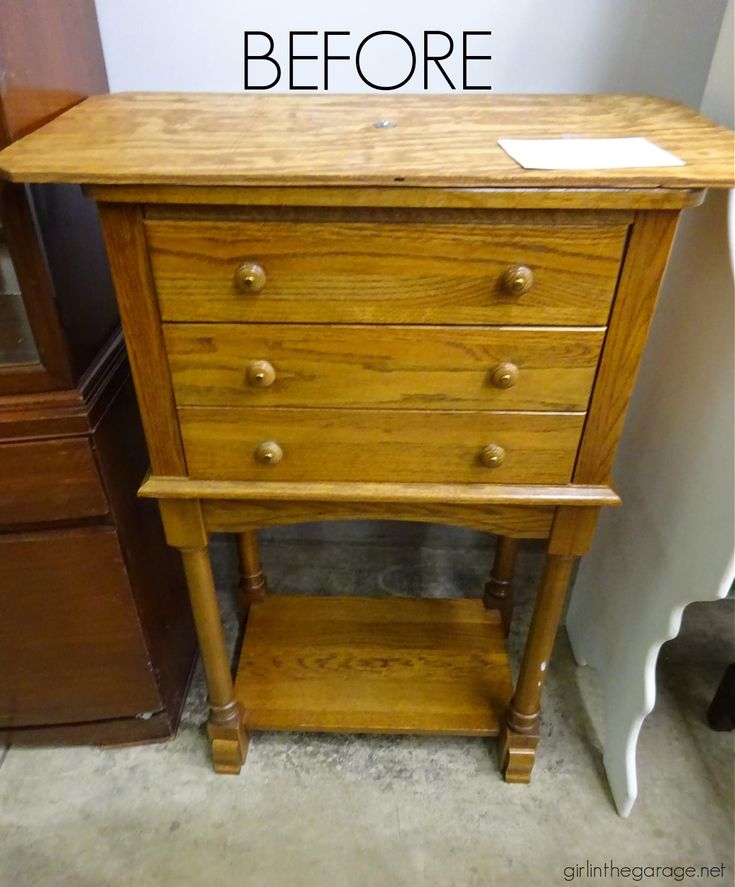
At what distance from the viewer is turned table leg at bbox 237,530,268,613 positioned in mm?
1455

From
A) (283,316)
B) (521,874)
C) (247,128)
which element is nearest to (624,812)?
(521,874)

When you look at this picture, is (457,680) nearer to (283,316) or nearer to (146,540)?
(146,540)

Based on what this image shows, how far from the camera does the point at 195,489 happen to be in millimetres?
918

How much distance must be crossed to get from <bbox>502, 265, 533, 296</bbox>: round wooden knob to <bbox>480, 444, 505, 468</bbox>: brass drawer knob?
0.20 m

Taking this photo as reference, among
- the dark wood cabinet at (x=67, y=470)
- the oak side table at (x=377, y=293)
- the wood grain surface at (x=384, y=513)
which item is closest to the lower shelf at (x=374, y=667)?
the dark wood cabinet at (x=67, y=470)

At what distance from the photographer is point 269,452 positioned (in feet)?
2.89

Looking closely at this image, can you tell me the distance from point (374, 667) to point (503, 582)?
1.05ft

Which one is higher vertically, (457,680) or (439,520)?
(439,520)

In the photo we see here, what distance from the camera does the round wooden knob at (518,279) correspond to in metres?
0.75

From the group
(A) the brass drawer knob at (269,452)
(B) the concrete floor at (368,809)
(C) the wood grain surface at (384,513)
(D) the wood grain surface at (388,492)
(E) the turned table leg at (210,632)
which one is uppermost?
(A) the brass drawer knob at (269,452)

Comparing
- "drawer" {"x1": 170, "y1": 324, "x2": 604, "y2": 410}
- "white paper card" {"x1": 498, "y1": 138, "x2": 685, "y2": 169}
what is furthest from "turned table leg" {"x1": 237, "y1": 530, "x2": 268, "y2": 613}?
A: "white paper card" {"x1": 498, "y1": 138, "x2": 685, "y2": 169}

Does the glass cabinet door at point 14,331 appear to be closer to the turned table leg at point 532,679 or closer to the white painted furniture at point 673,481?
the turned table leg at point 532,679

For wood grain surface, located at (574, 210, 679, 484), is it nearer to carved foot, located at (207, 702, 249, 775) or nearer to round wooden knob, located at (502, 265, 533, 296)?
round wooden knob, located at (502, 265, 533, 296)

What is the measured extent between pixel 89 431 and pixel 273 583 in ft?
2.63
